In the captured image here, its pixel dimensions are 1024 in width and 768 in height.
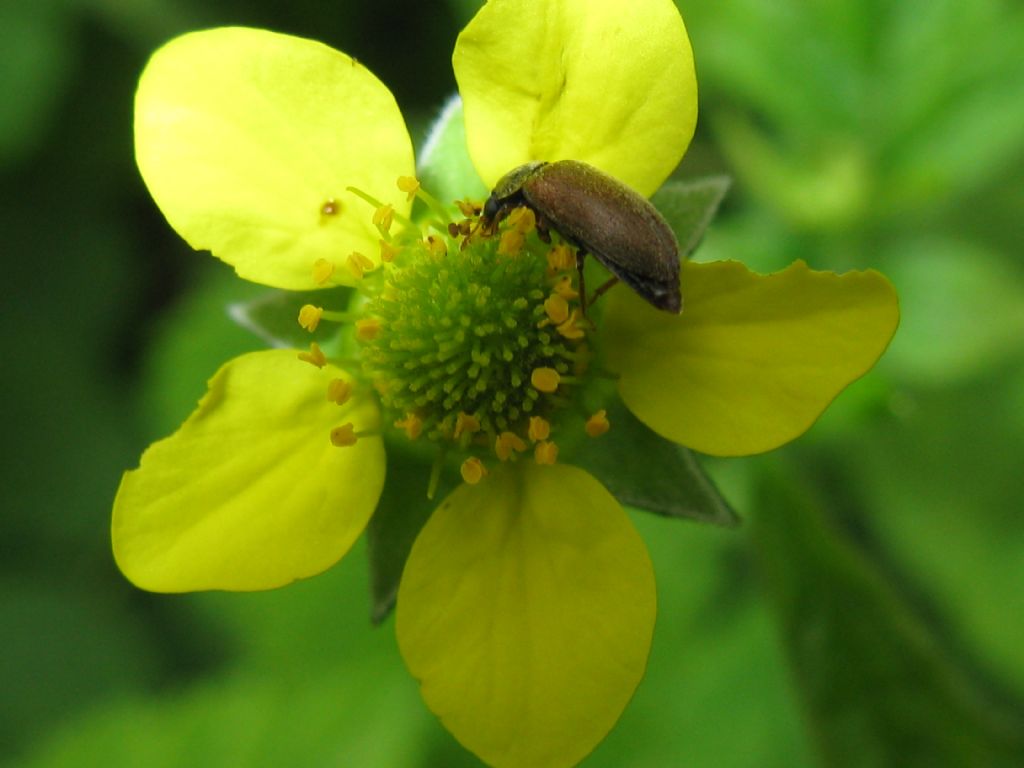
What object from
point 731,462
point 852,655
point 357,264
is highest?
point 357,264

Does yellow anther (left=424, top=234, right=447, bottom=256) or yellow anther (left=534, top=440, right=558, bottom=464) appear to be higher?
yellow anther (left=424, top=234, right=447, bottom=256)

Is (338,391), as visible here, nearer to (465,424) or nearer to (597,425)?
(465,424)

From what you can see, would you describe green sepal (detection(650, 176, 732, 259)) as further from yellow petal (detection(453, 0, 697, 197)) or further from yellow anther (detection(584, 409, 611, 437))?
yellow anther (detection(584, 409, 611, 437))

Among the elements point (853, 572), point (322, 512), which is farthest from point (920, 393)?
point (322, 512)

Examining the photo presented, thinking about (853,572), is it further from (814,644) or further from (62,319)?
A: (62,319)

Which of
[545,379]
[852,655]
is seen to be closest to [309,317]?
[545,379]

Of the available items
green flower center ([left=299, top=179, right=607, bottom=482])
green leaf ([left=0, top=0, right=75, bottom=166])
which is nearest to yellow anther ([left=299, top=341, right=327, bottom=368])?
green flower center ([left=299, top=179, right=607, bottom=482])

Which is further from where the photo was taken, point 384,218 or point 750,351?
point 384,218

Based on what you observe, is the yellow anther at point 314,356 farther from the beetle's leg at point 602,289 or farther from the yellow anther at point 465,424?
the beetle's leg at point 602,289
